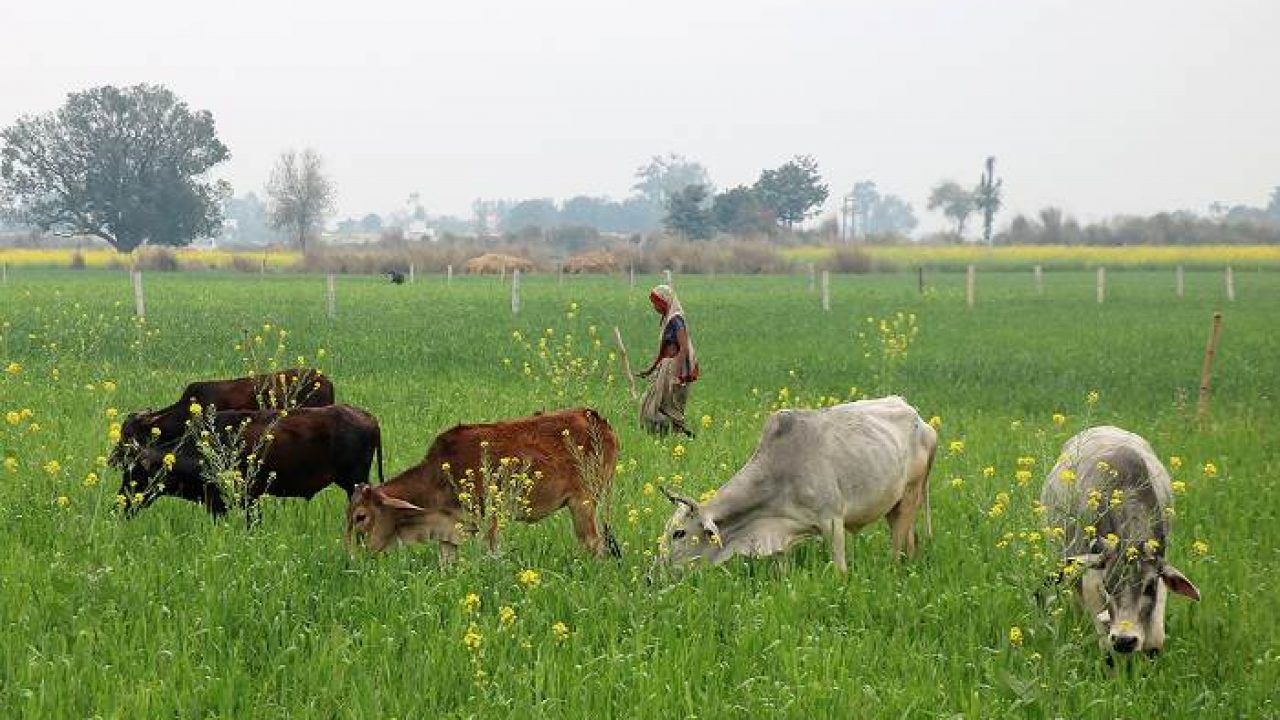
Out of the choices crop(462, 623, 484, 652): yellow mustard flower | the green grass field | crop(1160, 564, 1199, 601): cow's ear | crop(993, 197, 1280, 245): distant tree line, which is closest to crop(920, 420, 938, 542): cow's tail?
the green grass field

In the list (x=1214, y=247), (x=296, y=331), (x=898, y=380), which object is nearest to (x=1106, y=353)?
(x=898, y=380)

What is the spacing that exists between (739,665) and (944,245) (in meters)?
109

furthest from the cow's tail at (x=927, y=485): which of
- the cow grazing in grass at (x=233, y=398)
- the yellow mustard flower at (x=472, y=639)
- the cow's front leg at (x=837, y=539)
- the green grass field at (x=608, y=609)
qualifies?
the cow grazing in grass at (x=233, y=398)

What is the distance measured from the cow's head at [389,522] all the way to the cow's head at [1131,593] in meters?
4.37

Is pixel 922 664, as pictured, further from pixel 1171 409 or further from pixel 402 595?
pixel 1171 409

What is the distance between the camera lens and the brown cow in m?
8.55

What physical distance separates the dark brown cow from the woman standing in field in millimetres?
4608

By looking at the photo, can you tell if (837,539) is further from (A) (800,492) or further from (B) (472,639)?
(B) (472,639)

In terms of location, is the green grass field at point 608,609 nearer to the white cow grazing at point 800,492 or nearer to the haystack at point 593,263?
the white cow grazing at point 800,492

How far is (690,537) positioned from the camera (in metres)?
8.49

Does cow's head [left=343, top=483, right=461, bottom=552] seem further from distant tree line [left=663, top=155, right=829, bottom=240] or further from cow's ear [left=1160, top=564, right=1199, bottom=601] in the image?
distant tree line [left=663, top=155, right=829, bottom=240]

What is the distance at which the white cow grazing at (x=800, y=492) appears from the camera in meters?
8.53

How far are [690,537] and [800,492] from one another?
2.89ft

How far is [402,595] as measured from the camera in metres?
7.92
